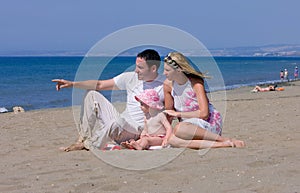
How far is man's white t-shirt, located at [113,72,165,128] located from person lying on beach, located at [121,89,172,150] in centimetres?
11

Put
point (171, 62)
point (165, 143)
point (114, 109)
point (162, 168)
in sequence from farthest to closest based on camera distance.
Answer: point (114, 109)
point (165, 143)
point (171, 62)
point (162, 168)

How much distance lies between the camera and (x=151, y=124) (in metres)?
6.48

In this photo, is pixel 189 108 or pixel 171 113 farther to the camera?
pixel 189 108

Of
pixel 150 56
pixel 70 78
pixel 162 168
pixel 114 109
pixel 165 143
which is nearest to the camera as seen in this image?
pixel 162 168

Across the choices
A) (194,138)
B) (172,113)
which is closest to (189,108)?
(172,113)

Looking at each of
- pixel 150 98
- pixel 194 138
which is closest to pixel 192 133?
pixel 194 138

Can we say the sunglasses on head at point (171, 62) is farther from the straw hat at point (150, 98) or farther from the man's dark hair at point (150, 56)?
the straw hat at point (150, 98)

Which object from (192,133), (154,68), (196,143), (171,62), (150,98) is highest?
(171,62)

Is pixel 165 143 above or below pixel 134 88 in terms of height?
below

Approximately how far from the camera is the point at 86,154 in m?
6.42

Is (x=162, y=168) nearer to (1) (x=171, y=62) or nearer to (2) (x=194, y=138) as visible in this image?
(2) (x=194, y=138)

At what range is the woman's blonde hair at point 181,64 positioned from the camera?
6242 mm

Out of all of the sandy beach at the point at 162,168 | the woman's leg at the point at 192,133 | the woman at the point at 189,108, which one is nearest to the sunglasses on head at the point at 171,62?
the woman at the point at 189,108

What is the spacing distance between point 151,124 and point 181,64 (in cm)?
85
